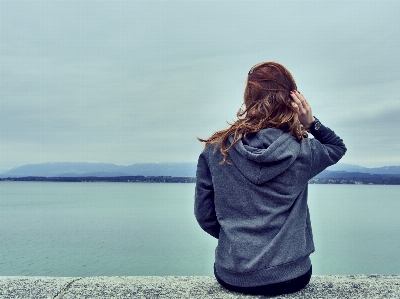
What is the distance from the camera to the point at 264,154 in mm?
2594

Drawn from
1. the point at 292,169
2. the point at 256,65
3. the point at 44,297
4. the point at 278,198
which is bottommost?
the point at 44,297

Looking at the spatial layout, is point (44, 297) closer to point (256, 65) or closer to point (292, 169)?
point (292, 169)

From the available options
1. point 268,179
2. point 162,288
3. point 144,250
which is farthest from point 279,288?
point 144,250

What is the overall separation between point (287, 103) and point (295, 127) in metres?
0.17

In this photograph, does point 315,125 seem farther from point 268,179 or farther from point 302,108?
point 268,179

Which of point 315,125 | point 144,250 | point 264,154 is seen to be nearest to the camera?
point 264,154

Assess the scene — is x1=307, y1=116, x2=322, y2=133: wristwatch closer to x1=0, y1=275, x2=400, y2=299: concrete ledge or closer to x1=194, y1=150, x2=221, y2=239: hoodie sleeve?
x1=194, y1=150, x2=221, y2=239: hoodie sleeve

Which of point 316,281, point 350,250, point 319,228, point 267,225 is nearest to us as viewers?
point 267,225

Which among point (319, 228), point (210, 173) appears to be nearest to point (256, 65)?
point (210, 173)

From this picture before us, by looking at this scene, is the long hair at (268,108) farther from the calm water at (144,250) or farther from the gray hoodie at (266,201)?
the calm water at (144,250)

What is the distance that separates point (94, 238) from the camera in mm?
27156

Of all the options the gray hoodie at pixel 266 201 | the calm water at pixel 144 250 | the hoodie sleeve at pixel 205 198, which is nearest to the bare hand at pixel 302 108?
the gray hoodie at pixel 266 201

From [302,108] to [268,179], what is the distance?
500 mm

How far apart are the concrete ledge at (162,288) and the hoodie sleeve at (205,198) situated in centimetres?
44
